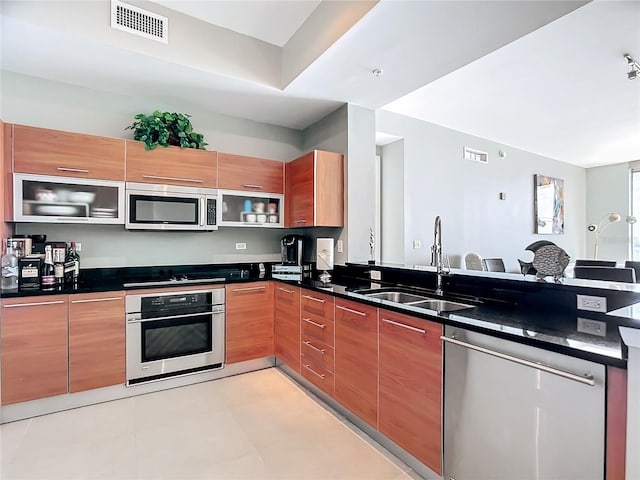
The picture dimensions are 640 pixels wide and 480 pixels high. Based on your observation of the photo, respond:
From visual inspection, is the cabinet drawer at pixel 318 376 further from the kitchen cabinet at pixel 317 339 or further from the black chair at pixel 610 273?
the black chair at pixel 610 273

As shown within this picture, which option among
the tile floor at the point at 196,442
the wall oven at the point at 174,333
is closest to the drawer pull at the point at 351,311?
the tile floor at the point at 196,442

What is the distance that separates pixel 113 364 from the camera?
8.43ft

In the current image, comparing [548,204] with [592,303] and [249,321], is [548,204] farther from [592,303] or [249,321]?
[249,321]

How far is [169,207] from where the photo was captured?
2.98 meters

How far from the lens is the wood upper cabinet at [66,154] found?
246 centimetres

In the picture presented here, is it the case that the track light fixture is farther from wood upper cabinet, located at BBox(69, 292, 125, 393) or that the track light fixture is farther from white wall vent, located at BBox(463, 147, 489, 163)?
wood upper cabinet, located at BBox(69, 292, 125, 393)

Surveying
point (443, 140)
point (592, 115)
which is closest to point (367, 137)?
point (443, 140)

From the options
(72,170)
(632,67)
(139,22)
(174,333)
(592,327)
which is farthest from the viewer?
(632,67)

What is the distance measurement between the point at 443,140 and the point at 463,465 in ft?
14.0

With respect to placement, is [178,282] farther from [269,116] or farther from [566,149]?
[566,149]

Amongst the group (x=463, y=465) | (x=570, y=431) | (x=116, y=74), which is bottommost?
(x=463, y=465)

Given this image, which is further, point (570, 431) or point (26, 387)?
point (26, 387)

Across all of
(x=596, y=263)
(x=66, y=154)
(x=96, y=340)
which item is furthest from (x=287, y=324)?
(x=596, y=263)

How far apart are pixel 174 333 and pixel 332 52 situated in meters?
2.46
